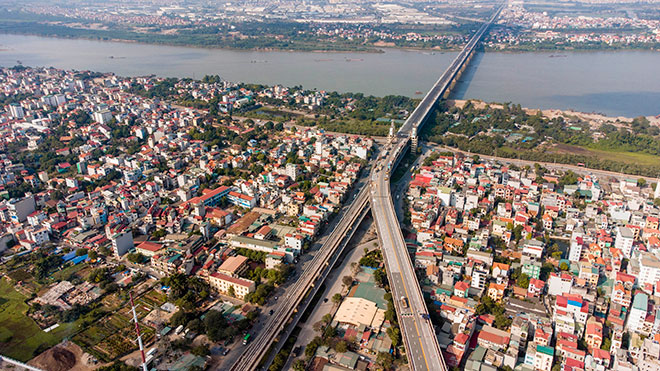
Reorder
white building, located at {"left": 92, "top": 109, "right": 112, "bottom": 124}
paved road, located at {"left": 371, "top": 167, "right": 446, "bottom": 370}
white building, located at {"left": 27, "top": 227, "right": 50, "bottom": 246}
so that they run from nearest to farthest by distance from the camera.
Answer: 1. paved road, located at {"left": 371, "top": 167, "right": 446, "bottom": 370}
2. white building, located at {"left": 27, "top": 227, "right": 50, "bottom": 246}
3. white building, located at {"left": 92, "top": 109, "right": 112, "bottom": 124}

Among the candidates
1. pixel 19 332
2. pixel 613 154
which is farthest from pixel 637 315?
pixel 613 154

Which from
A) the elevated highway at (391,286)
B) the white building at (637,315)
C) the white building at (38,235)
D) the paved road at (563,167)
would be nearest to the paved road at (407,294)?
the elevated highway at (391,286)

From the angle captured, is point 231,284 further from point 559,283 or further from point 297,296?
point 559,283

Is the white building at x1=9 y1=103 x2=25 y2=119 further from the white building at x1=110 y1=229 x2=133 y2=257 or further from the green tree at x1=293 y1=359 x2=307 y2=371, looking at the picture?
the green tree at x1=293 y1=359 x2=307 y2=371

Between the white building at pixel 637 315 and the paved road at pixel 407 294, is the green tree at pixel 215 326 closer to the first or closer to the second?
the paved road at pixel 407 294

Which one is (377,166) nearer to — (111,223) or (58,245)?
(111,223)

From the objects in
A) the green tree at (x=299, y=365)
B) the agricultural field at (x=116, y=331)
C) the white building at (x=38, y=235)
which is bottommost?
the agricultural field at (x=116, y=331)

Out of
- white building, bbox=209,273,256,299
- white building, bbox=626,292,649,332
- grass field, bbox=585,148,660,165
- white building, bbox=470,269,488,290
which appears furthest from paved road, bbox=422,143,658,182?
white building, bbox=209,273,256,299
